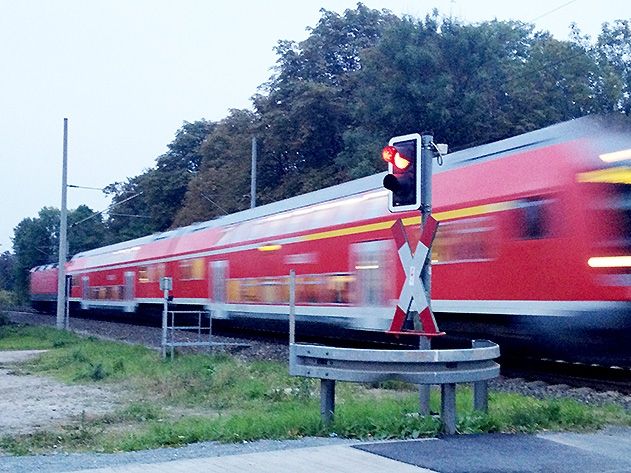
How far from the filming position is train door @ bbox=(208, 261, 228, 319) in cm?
2711

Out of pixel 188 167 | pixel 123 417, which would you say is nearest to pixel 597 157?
pixel 123 417

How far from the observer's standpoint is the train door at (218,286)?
88.9 feet

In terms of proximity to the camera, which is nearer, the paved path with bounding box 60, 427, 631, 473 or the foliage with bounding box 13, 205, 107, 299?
the paved path with bounding box 60, 427, 631, 473

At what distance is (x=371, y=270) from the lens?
18656 millimetres

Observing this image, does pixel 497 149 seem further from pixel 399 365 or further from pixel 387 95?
pixel 387 95

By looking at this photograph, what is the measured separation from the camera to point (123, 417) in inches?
447

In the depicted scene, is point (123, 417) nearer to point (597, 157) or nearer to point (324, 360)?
point (324, 360)

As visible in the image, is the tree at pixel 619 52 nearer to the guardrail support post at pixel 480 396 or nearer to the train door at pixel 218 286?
the train door at pixel 218 286

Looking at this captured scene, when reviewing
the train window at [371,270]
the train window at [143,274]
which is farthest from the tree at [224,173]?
the train window at [371,270]

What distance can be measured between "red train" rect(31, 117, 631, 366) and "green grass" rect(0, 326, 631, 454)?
2165 millimetres

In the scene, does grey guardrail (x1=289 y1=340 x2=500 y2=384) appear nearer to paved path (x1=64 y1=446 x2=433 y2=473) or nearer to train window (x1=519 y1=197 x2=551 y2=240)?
paved path (x1=64 y1=446 x2=433 y2=473)

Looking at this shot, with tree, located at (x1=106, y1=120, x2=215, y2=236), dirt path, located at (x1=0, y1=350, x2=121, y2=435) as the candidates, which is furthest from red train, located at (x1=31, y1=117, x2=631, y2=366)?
tree, located at (x1=106, y1=120, x2=215, y2=236)

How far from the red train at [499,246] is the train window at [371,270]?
3cm

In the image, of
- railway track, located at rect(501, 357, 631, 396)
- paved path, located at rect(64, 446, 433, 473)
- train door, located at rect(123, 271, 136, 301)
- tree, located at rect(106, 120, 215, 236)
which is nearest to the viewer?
paved path, located at rect(64, 446, 433, 473)
